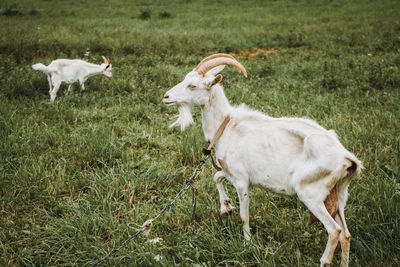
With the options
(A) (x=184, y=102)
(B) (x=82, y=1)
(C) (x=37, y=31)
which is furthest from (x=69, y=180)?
(B) (x=82, y=1)

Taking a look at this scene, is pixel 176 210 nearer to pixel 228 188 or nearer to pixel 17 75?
pixel 228 188

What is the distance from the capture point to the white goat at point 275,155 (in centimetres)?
218

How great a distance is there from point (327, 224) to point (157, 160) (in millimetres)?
2636

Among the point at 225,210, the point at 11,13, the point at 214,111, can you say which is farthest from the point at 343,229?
the point at 11,13

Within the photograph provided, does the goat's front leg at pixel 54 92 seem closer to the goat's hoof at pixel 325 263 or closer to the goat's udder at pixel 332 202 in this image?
the goat's udder at pixel 332 202

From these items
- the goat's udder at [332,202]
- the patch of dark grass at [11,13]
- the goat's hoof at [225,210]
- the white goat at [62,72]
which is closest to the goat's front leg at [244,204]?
the goat's hoof at [225,210]

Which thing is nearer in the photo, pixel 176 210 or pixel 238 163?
pixel 238 163

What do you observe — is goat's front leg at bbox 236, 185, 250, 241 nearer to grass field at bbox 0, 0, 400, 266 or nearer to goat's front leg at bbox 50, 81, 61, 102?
grass field at bbox 0, 0, 400, 266

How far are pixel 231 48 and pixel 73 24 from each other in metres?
8.32

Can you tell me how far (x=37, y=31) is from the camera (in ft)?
40.3

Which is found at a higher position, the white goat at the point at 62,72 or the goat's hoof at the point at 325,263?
the white goat at the point at 62,72

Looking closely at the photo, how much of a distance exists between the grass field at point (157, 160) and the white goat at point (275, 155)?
41 centimetres

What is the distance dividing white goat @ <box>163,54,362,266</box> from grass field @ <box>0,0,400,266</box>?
0.41 m

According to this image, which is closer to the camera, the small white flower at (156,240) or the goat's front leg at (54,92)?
the small white flower at (156,240)
